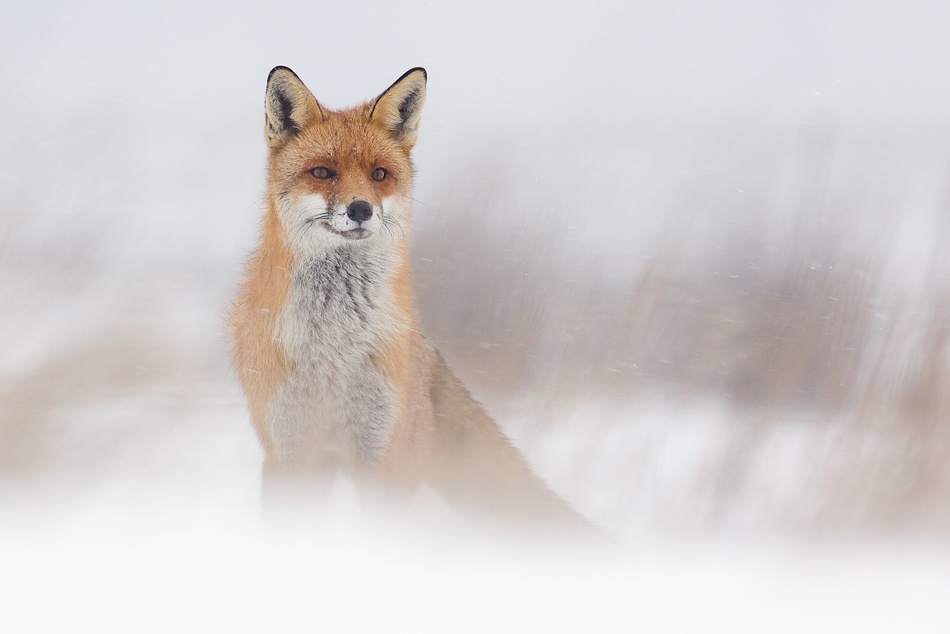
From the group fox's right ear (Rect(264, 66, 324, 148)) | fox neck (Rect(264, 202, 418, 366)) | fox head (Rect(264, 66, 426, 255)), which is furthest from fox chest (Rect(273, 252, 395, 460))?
fox's right ear (Rect(264, 66, 324, 148))

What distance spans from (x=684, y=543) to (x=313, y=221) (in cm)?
157

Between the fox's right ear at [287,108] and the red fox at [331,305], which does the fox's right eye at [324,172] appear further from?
the fox's right ear at [287,108]

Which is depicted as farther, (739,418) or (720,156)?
(720,156)

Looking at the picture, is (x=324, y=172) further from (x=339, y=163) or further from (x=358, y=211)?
(x=358, y=211)

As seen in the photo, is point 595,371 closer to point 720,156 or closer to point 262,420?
point 720,156

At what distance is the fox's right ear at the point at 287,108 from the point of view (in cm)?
228

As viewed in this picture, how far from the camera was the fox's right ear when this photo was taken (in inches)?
89.8

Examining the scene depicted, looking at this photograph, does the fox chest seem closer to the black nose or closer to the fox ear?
the black nose

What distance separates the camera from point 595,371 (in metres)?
3.29

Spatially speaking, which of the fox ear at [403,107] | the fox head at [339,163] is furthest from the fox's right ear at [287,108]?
the fox ear at [403,107]

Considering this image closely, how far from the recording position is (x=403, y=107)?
242cm

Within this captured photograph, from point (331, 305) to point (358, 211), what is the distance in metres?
0.38

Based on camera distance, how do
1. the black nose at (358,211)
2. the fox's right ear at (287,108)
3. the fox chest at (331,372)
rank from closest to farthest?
the black nose at (358,211)
the fox's right ear at (287,108)
the fox chest at (331,372)

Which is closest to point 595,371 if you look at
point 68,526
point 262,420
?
point 262,420
